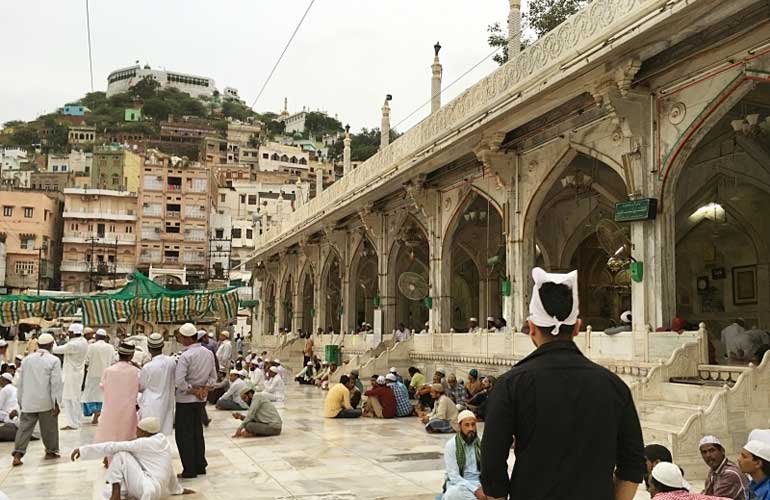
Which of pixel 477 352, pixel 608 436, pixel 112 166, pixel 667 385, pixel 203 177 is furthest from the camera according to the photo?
pixel 112 166

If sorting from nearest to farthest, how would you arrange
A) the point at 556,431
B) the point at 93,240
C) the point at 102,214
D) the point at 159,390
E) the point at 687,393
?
the point at 556,431, the point at 159,390, the point at 687,393, the point at 93,240, the point at 102,214

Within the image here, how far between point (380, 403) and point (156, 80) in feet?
453

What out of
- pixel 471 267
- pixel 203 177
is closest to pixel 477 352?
pixel 471 267

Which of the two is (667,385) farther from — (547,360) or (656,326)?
(547,360)

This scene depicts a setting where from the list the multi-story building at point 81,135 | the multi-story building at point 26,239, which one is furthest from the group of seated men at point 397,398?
the multi-story building at point 81,135

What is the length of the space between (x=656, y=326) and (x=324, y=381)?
426 inches

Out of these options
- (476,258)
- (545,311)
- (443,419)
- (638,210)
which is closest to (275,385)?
(443,419)

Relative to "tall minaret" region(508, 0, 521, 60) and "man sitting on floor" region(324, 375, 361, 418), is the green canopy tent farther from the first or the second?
"tall minaret" region(508, 0, 521, 60)

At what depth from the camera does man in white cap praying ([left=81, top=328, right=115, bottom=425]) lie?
11.1 m

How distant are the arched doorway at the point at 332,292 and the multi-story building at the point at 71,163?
179ft

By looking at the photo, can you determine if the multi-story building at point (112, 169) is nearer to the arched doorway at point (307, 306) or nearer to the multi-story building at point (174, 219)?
the multi-story building at point (174, 219)

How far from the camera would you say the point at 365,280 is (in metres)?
30.9

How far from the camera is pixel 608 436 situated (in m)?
2.33

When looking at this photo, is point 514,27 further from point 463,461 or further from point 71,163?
point 71,163
